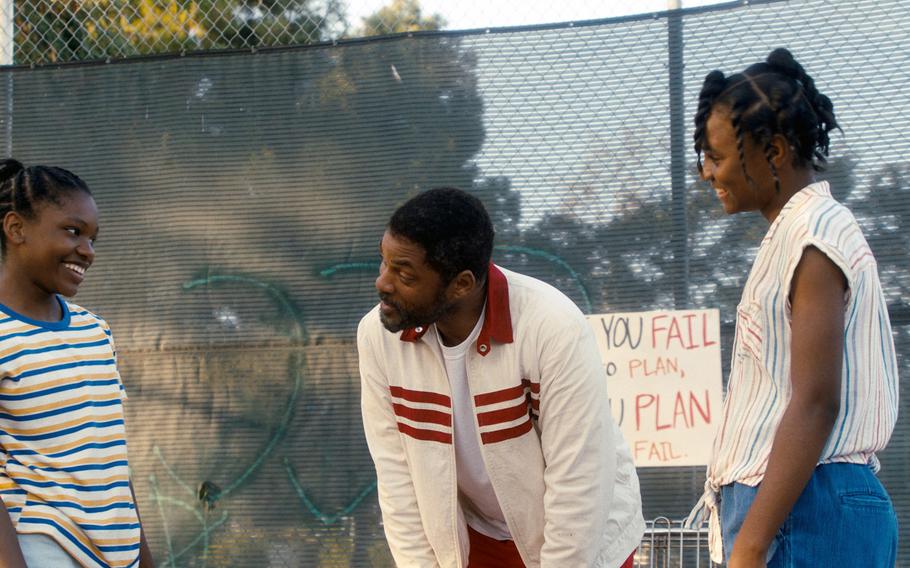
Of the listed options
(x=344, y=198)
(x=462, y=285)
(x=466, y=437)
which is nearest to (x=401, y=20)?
(x=344, y=198)

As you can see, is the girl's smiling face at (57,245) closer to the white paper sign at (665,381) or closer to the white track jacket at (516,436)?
the white track jacket at (516,436)

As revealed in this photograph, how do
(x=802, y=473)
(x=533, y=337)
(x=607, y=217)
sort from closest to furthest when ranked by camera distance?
(x=802, y=473) → (x=533, y=337) → (x=607, y=217)

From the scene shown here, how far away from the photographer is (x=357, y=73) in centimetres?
463

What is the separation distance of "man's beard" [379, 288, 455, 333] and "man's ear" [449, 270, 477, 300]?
3 cm

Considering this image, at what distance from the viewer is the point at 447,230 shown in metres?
2.64

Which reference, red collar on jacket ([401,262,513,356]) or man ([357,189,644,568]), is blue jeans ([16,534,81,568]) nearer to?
man ([357,189,644,568])

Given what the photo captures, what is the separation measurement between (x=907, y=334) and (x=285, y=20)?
9.79ft

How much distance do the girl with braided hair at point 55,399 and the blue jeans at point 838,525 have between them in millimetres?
1535

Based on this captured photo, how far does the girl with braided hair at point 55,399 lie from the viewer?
101 inches

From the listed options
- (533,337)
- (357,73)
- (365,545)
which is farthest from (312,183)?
(533,337)

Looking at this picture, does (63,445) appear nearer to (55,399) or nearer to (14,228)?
(55,399)

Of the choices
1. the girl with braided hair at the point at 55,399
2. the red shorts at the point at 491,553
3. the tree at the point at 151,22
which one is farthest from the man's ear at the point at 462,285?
the tree at the point at 151,22

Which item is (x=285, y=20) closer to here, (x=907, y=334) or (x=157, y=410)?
(x=157, y=410)

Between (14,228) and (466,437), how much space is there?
1.22 m
